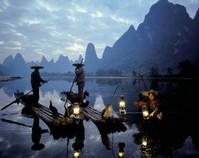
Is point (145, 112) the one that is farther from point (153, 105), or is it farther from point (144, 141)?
point (144, 141)

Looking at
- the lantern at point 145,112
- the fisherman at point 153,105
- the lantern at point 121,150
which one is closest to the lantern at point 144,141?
the lantern at point 121,150

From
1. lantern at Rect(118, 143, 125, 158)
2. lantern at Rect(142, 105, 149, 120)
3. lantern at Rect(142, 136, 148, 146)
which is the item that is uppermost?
lantern at Rect(142, 105, 149, 120)

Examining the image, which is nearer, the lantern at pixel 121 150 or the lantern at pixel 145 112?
the lantern at pixel 121 150

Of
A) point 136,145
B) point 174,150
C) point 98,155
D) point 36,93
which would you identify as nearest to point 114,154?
point 98,155

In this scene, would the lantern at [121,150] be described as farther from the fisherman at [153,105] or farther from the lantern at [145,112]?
the fisherman at [153,105]

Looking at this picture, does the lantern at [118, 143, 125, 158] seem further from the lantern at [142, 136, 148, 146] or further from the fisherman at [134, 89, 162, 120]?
the fisherman at [134, 89, 162, 120]

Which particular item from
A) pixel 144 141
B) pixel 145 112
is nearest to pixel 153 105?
pixel 145 112

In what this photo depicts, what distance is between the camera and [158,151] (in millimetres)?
8375

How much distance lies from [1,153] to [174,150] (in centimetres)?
637

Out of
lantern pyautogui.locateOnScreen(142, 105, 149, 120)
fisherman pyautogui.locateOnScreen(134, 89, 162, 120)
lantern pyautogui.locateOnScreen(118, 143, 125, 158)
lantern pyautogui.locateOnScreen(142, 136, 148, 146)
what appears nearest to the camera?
lantern pyautogui.locateOnScreen(118, 143, 125, 158)

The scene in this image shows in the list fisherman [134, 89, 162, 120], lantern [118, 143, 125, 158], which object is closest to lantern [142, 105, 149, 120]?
fisherman [134, 89, 162, 120]

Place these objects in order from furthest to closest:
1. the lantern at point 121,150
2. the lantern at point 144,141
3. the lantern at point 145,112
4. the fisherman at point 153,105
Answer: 1. the fisherman at point 153,105
2. the lantern at point 145,112
3. the lantern at point 144,141
4. the lantern at point 121,150

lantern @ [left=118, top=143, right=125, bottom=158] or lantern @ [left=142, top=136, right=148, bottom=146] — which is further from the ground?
lantern @ [left=142, top=136, right=148, bottom=146]

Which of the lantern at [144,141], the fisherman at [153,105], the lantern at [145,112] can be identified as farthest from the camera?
the fisherman at [153,105]
